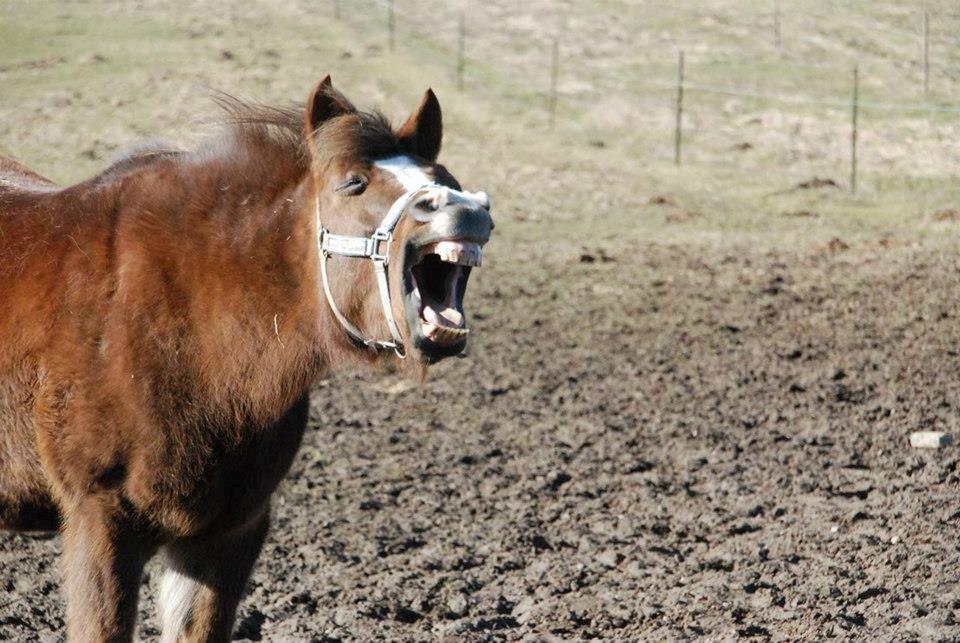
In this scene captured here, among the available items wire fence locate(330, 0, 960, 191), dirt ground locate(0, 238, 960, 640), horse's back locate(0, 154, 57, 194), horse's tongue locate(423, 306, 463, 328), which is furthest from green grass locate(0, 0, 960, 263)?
horse's tongue locate(423, 306, 463, 328)

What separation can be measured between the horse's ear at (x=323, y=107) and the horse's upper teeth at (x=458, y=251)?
1.79ft

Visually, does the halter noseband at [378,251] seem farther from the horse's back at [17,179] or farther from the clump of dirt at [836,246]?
the clump of dirt at [836,246]

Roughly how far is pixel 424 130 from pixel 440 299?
55 centimetres

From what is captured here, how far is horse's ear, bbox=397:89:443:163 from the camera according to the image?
3.17 m

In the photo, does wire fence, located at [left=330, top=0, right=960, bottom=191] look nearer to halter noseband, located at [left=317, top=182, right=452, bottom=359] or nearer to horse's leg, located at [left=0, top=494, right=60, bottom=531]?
halter noseband, located at [left=317, top=182, right=452, bottom=359]

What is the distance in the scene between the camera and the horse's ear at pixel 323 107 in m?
3.03

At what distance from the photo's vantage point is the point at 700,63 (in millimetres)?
18625

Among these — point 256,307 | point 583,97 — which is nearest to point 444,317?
point 256,307

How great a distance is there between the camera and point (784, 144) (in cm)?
1493

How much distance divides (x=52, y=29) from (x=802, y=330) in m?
15.3

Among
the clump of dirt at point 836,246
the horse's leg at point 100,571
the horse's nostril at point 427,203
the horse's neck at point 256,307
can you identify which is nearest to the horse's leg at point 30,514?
the horse's leg at point 100,571

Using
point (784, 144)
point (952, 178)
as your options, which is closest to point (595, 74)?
point (784, 144)

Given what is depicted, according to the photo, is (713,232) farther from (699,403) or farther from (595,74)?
(595,74)

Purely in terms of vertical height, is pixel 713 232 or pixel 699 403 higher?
pixel 699 403
